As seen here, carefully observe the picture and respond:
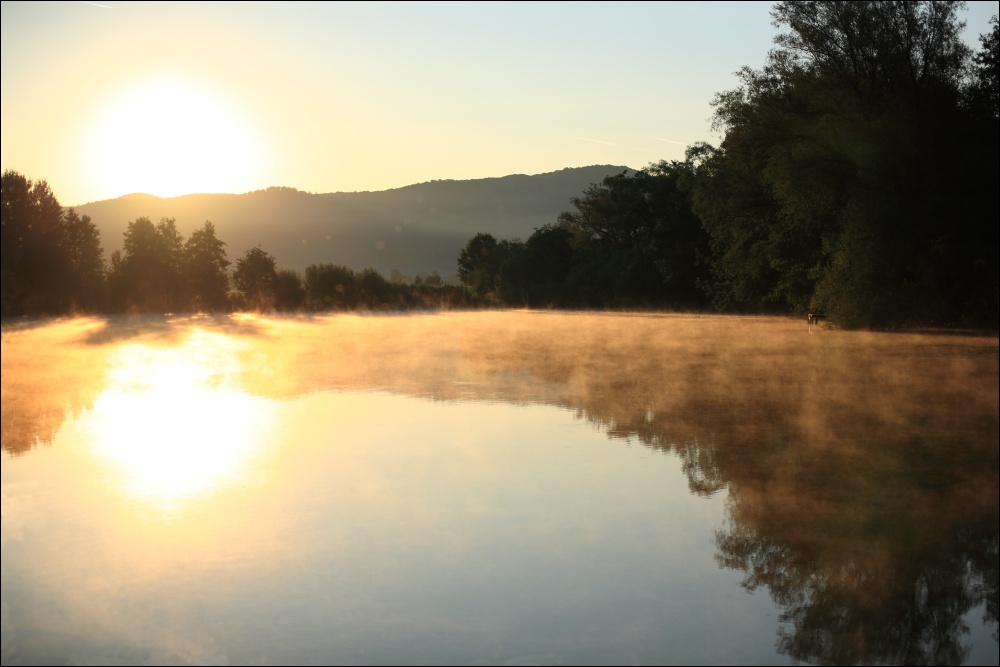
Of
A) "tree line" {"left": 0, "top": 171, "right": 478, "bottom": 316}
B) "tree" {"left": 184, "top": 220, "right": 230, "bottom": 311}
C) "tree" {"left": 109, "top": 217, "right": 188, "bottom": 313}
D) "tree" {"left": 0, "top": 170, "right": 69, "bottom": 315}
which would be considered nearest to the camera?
"tree" {"left": 0, "top": 170, "right": 69, "bottom": 315}

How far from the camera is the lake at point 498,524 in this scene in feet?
17.6

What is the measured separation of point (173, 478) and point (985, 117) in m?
31.3

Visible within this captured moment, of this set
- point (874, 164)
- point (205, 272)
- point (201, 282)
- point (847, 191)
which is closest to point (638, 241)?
point (205, 272)

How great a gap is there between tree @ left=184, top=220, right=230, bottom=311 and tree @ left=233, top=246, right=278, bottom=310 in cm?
127

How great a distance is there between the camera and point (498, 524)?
7.63 meters

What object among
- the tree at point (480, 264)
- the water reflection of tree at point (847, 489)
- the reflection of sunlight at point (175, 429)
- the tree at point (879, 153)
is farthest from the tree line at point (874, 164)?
the tree at point (480, 264)

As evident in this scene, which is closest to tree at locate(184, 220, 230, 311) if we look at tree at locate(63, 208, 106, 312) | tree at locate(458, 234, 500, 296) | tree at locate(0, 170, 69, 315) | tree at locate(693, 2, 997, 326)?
tree at locate(63, 208, 106, 312)

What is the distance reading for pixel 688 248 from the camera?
224 ft

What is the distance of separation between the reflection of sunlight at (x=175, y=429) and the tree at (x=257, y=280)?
4030 cm

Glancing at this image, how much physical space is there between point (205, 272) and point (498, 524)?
59802mm

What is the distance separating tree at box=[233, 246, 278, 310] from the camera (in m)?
60.4

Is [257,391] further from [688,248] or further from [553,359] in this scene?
[688,248]

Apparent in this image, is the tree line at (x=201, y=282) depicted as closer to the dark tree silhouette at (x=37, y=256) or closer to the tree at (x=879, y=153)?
the dark tree silhouette at (x=37, y=256)

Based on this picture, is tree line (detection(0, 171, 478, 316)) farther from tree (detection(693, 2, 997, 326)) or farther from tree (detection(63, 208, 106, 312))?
tree (detection(693, 2, 997, 326))
